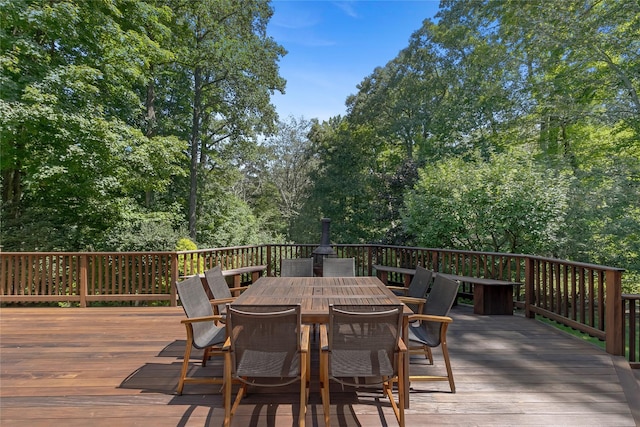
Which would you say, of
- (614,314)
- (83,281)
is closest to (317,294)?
(614,314)

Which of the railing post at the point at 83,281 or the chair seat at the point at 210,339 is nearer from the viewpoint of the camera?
the chair seat at the point at 210,339

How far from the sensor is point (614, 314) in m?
3.18

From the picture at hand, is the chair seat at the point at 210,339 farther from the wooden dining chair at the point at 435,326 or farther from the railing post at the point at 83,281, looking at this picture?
the railing post at the point at 83,281

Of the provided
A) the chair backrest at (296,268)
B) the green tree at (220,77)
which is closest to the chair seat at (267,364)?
the chair backrest at (296,268)

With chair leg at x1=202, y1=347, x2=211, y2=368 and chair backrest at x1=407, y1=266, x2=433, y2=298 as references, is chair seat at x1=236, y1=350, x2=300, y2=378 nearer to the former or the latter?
chair leg at x1=202, y1=347, x2=211, y2=368

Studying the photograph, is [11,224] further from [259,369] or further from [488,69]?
[488,69]

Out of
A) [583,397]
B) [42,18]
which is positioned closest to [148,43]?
[42,18]

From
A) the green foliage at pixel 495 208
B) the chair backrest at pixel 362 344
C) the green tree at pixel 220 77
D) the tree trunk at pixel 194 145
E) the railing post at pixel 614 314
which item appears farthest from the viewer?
the tree trunk at pixel 194 145

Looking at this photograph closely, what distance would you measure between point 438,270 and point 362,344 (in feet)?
13.4

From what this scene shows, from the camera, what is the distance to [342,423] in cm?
211

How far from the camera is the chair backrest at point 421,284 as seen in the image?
320cm

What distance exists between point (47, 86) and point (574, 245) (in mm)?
12456

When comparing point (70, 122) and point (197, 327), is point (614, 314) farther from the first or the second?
point (70, 122)

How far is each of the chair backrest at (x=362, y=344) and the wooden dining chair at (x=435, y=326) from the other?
41cm
